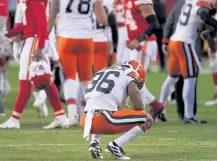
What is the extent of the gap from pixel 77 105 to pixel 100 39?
1.68 m

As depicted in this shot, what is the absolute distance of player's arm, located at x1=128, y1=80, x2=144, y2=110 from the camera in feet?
32.0

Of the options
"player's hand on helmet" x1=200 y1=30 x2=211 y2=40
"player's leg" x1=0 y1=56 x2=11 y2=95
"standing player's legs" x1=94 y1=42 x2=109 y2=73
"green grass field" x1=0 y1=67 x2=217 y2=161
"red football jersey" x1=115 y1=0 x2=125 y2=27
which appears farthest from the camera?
"red football jersey" x1=115 y1=0 x2=125 y2=27

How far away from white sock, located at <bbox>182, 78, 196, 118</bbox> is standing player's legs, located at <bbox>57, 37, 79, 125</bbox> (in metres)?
1.62

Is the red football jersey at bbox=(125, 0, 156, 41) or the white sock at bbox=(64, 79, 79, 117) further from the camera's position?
the red football jersey at bbox=(125, 0, 156, 41)

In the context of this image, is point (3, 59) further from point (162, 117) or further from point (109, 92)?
point (109, 92)

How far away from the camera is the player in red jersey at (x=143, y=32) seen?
13.1 meters

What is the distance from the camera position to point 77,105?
547 inches

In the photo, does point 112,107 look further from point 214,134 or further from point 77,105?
point 77,105

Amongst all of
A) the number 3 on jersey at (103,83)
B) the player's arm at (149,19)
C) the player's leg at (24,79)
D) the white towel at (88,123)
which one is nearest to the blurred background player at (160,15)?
the player's arm at (149,19)

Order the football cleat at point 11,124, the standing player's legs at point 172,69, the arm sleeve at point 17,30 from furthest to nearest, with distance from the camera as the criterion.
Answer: the standing player's legs at point 172,69
the arm sleeve at point 17,30
the football cleat at point 11,124

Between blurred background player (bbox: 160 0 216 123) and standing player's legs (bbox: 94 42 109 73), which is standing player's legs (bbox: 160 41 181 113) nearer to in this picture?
blurred background player (bbox: 160 0 216 123)

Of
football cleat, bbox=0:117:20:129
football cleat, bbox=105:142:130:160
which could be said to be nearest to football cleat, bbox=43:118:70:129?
football cleat, bbox=0:117:20:129

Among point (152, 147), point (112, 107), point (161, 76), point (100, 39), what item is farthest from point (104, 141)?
point (161, 76)

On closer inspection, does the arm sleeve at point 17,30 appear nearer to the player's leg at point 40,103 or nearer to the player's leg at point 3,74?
the player's leg at point 40,103
